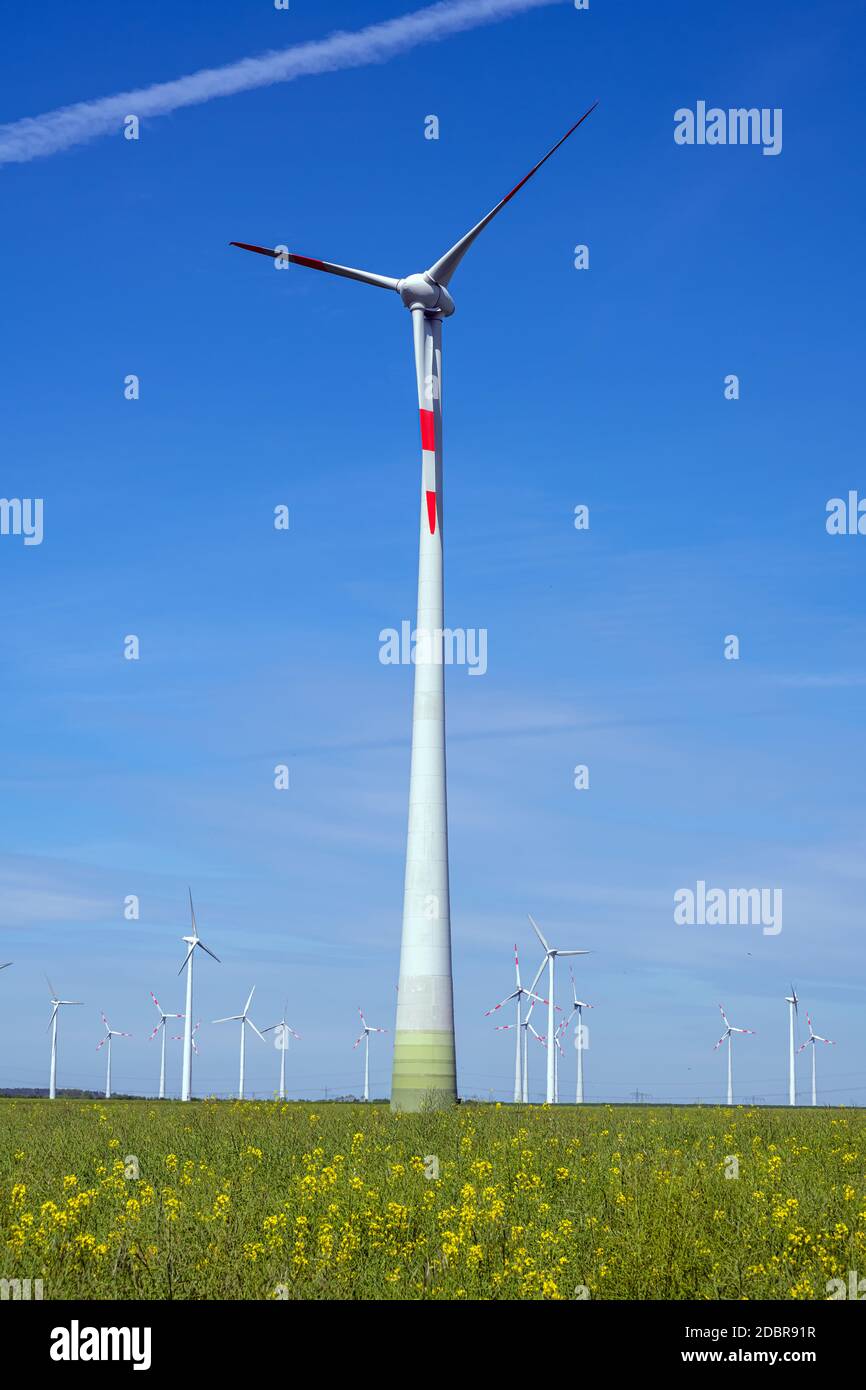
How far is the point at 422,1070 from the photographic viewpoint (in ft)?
160

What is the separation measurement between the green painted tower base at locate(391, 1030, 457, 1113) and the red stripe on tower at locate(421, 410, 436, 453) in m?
23.0

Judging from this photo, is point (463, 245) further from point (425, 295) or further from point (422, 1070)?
point (422, 1070)

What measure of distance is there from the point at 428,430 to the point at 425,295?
7.19 m

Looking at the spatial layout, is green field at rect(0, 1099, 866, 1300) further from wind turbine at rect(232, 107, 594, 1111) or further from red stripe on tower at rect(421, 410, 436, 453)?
red stripe on tower at rect(421, 410, 436, 453)

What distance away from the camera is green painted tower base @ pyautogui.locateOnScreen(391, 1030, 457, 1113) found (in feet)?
159

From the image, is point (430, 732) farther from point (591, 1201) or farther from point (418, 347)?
point (591, 1201)

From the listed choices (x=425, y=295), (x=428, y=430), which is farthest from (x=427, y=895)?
(x=425, y=295)

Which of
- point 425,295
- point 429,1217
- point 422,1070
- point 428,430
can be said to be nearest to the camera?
point 429,1217

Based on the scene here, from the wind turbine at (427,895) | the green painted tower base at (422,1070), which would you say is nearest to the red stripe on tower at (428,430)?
the wind turbine at (427,895)

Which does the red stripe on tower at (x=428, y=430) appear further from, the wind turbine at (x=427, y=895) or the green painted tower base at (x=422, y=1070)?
the green painted tower base at (x=422, y=1070)

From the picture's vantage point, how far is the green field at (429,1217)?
51.4 ft

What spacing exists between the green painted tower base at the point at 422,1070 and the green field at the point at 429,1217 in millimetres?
17266
